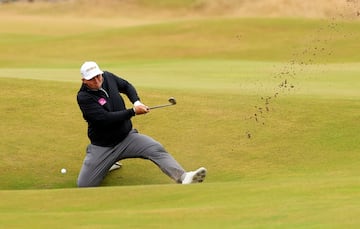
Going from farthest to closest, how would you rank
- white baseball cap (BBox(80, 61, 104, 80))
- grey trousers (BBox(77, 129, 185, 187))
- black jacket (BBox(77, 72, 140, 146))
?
grey trousers (BBox(77, 129, 185, 187)) < black jacket (BBox(77, 72, 140, 146)) < white baseball cap (BBox(80, 61, 104, 80))

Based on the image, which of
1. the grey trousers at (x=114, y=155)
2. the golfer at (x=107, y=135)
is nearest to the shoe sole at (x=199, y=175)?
the golfer at (x=107, y=135)

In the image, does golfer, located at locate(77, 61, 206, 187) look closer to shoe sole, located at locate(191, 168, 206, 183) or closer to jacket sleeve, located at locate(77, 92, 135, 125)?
jacket sleeve, located at locate(77, 92, 135, 125)

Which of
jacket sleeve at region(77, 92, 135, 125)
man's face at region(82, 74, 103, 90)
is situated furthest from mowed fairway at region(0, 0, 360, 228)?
man's face at region(82, 74, 103, 90)

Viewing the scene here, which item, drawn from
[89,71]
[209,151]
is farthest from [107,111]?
[209,151]

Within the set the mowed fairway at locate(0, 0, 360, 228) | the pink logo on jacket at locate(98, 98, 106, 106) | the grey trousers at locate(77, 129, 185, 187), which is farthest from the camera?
the grey trousers at locate(77, 129, 185, 187)

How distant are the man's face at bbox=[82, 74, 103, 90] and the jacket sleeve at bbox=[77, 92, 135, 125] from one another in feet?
0.42

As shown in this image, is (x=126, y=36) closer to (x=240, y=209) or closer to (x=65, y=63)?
(x=65, y=63)

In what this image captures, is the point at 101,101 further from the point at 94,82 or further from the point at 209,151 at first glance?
the point at 209,151

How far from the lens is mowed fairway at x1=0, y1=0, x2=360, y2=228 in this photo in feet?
28.0

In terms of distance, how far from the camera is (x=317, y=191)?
9.27 m

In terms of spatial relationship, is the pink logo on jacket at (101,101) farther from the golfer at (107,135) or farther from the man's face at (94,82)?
the man's face at (94,82)

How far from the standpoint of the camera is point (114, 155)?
40.5 feet

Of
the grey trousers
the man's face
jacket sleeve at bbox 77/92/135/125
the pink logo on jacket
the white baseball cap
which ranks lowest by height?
the grey trousers

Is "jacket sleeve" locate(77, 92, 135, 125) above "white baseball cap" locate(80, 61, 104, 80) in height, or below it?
below
